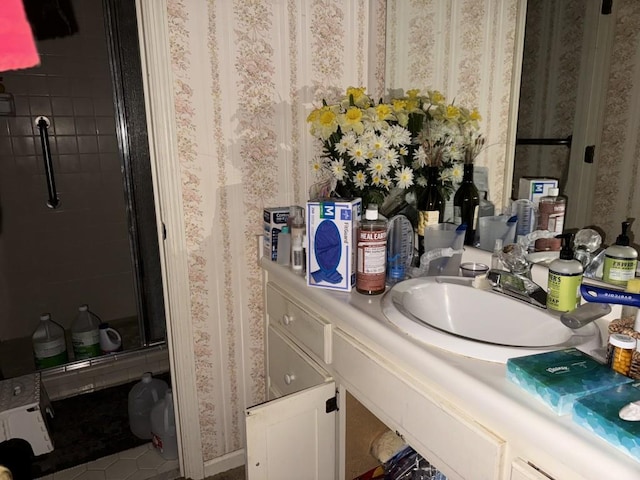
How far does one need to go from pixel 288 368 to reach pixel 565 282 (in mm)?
799

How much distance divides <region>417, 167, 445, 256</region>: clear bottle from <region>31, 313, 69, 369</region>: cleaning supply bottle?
1.94 meters

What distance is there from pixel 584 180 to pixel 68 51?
2604 mm

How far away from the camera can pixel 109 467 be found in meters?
1.68

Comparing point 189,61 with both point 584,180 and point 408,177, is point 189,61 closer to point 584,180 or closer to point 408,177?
point 408,177

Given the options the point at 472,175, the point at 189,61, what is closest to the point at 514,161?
the point at 472,175

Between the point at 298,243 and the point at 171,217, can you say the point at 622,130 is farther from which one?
the point at 171,217

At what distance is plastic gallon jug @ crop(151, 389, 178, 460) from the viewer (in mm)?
1683

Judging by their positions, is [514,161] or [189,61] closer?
[514,161]

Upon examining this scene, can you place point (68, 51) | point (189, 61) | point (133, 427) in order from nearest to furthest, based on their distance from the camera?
point (189, 61) < point (133, 427) < point (68, 51)

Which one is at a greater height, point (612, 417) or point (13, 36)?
point (13, 36)

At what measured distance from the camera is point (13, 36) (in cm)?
36

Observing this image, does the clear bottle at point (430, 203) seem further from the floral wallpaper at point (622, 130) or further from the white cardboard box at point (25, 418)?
the white cardboard box at point (25, 418)

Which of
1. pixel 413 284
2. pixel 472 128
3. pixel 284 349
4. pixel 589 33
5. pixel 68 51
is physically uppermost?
pixel 68 51

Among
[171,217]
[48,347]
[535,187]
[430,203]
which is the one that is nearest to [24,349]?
[48,347]
